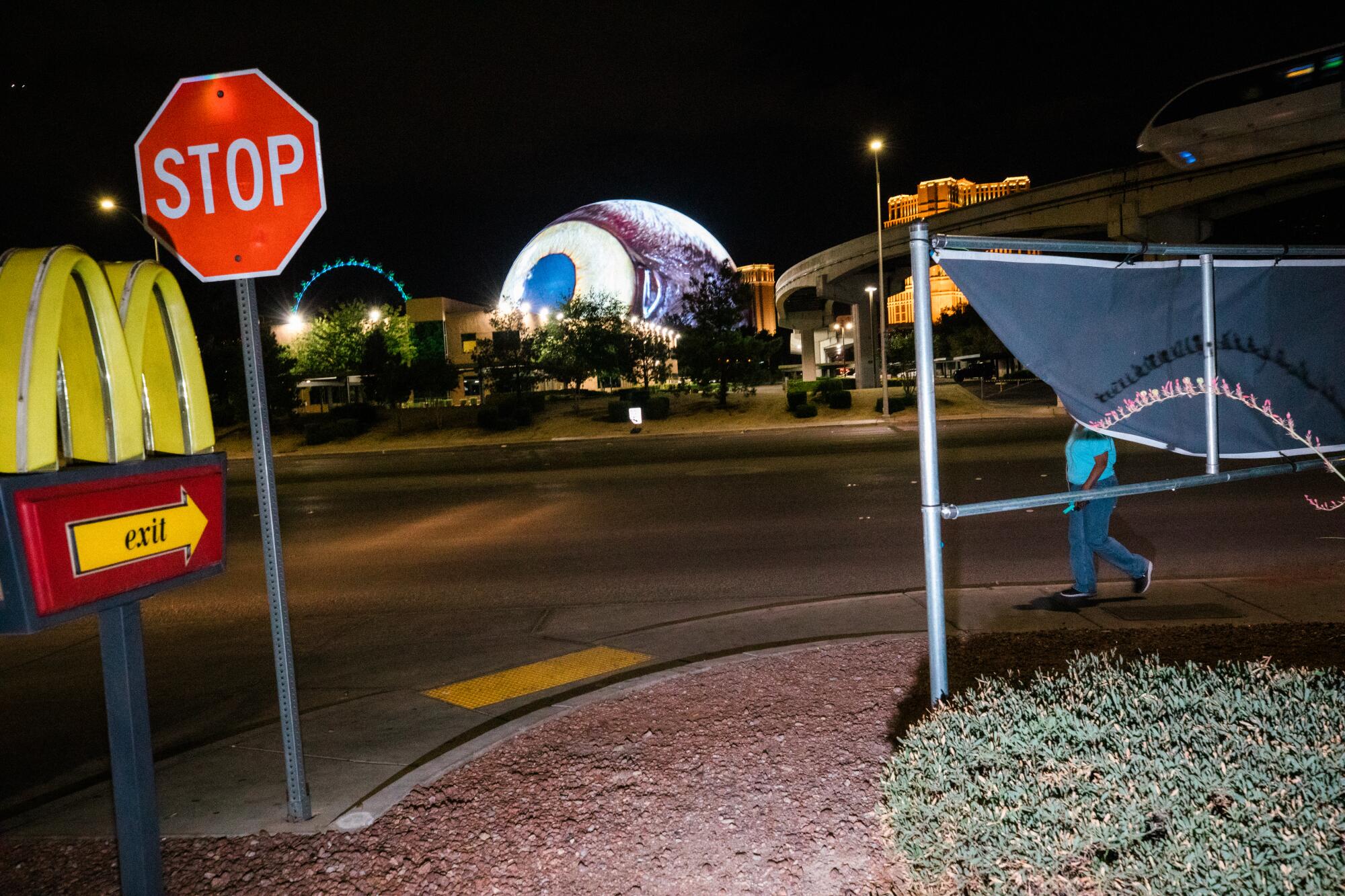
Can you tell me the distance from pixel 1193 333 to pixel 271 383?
42223 mm

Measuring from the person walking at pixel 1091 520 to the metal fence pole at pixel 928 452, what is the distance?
328 cm

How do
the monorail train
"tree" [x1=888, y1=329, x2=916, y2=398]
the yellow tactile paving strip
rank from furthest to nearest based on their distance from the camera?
1. "tree" [x1=888, y1=329, x2=916, y2=398]
2. the monorail train
3. the yellow tactile paving strip

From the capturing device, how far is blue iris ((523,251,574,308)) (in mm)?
76312

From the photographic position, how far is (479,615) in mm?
7945

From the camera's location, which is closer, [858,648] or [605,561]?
[858,648]

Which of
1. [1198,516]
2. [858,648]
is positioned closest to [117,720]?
[858,648]

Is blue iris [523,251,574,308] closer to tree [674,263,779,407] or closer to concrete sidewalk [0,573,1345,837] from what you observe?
tree [674,263,779,407]

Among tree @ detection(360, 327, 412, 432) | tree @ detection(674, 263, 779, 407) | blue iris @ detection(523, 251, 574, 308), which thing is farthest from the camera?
blue iris @ detection(523, 251, 574, 308)

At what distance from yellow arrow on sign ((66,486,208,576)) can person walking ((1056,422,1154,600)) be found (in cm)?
546

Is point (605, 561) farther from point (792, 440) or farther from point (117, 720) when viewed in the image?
point (792, 440)

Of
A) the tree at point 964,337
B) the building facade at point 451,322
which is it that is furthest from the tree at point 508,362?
the tree at point 964,337

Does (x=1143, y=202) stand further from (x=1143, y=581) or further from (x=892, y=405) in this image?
(x=1143, y=581)

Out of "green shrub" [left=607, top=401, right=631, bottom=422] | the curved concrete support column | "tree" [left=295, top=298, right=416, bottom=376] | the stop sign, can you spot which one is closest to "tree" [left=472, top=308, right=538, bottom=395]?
"green shrub" [left=607, top=401, right=631, bottom=422]

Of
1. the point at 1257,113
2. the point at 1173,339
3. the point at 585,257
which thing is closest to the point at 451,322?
the point at 585,257
